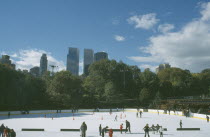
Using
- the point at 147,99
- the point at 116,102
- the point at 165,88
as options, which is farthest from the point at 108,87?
the point at 165,88

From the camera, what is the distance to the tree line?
194 ft

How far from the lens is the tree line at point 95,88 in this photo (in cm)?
5922

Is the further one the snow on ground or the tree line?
the tree line

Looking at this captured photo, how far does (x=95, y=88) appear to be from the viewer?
86812 millimetres

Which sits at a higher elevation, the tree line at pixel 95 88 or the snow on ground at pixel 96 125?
the tree line at pixel 95 88

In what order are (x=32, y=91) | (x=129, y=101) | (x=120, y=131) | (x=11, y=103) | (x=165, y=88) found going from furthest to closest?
(x=165, y=88)
(x=129, y=101)
(x=32, y=91)
(x=11, y=103)
(x=120, y=131)

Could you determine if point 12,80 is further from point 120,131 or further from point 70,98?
point 120,131

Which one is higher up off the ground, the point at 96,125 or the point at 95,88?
the point at 95,88

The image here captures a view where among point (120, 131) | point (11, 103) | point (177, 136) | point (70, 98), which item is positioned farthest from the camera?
point (70, 98)

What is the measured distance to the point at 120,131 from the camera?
966 inches

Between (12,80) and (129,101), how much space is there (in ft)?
141

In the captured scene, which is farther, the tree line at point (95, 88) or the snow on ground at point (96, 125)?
the tree line at point (95, 88)

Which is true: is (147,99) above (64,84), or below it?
below

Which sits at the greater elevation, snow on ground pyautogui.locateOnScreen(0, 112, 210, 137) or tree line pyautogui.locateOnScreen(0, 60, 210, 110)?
tree line pyautogui.locateOnScreen(0, 60, 210, 110)
